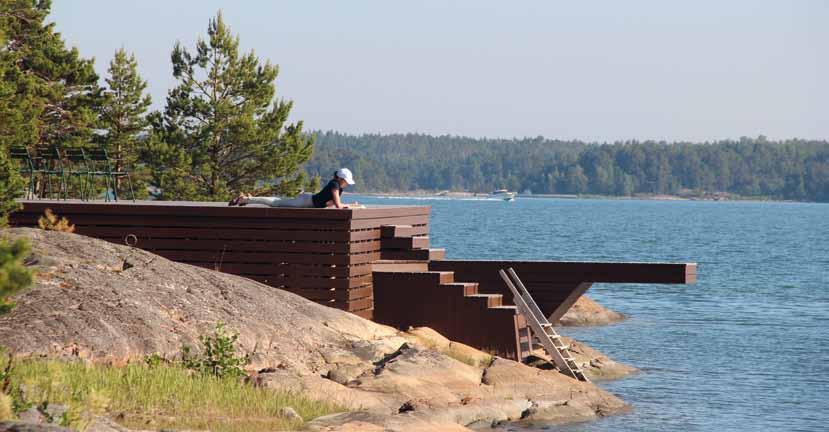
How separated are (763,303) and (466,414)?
1298 inches

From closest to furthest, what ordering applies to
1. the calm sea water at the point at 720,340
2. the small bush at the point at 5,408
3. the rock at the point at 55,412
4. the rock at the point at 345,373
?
the small bush at the point at 5,408 < the rock at the point at 55,412 < the rock at the point at 345,373 < the calm sea water at the point at 720,340

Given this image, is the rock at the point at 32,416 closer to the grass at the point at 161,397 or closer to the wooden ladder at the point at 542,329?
the grass at the point at 161,397

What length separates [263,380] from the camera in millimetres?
15859

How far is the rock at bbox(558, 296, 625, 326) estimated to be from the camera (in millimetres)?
35875

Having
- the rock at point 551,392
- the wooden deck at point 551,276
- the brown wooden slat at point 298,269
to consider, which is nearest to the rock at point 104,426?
the rock at point 551,392

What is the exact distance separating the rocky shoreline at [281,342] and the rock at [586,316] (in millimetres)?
15618

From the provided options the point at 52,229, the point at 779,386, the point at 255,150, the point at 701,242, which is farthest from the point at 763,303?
the point at 701,242

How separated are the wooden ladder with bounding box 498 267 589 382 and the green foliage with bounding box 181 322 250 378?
271 inches

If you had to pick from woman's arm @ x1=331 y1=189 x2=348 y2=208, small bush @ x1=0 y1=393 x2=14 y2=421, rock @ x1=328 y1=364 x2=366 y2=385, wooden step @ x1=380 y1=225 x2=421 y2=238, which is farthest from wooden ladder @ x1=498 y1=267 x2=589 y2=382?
small bush @ x1=0 y1=393 x2=14 y2=421

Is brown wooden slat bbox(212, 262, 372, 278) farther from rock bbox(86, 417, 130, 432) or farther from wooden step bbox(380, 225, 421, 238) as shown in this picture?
rock bbox(86, 417, 130, 432)

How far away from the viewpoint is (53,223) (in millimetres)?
21359

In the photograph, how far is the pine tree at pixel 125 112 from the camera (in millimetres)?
54938

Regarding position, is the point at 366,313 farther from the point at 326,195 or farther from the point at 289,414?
the point at 289,414

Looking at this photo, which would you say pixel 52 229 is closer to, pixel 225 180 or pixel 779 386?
pixel 779 386
